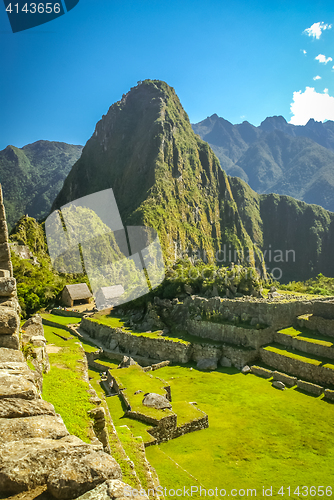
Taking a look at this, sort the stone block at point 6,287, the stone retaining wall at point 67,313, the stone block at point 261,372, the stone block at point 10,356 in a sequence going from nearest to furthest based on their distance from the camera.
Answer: the stone block at point 10,356 < the stone block at point 6,287 < the stone block at point 261,372 < the stone retaining wall at point 67,313

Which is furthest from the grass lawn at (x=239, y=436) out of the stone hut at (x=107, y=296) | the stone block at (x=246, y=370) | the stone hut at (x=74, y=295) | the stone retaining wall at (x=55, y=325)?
the stone hut at (x=74, y=295)

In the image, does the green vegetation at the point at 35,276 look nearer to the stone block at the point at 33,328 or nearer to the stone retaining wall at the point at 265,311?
the stone block at the point at 33,328

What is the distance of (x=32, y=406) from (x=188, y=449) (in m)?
7.88

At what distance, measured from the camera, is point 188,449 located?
380 inches

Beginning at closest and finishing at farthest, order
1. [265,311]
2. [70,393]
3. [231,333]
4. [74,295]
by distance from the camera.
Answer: [70,393]
[265,311]
[231,333]
[74,295]

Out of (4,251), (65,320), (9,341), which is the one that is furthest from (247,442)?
(65,320)

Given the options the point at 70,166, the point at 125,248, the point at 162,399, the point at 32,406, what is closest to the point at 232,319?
the point at 162,399

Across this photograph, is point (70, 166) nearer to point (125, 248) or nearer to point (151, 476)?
point (125, 248)

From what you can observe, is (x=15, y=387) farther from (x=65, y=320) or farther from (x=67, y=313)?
(x=67, y=313)

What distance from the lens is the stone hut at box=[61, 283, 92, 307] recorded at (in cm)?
4072

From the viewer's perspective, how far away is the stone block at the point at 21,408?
339 centimetres

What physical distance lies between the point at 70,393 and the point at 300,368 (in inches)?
473

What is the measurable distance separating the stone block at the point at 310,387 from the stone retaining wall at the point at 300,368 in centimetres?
70

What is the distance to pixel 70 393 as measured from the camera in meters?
6.80
